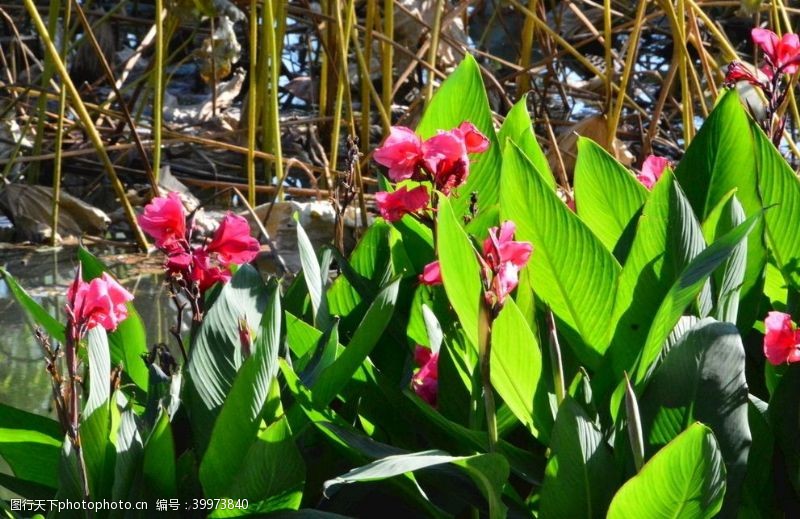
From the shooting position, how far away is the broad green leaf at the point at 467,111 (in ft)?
4.68

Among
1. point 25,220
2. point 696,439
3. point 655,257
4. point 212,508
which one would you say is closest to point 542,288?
point 655,257

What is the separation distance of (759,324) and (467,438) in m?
0.47

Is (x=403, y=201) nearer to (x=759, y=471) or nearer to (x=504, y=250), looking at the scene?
(x=504, y=250)

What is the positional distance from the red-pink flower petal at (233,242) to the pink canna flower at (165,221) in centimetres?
4

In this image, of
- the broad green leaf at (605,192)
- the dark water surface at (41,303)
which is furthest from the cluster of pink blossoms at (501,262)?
the dark water surface at (41,303)

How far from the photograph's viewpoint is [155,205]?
→ 1149mm

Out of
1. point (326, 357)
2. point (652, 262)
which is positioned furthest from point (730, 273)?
point (326, 357)

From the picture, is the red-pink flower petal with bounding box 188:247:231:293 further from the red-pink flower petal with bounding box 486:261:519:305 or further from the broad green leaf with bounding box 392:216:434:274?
the red-pink flower petal with bounding box 486:261:519:305

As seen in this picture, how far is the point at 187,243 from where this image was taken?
1.16 meters

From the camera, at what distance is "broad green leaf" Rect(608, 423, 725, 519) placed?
89 cm

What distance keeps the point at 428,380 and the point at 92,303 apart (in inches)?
14.1

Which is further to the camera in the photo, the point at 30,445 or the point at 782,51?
the point at 782,51

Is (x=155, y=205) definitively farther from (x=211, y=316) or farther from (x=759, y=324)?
(x=759, y=324)

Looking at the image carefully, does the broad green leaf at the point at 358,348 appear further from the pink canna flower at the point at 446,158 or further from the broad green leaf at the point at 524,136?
the broad green leaf at the point at 524,136
